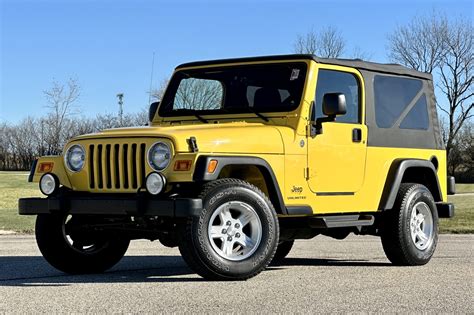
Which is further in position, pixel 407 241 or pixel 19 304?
pixel 407 241

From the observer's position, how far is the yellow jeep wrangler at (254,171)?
25.4ft

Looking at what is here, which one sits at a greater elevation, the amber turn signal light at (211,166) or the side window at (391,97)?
the side window at (391,97)

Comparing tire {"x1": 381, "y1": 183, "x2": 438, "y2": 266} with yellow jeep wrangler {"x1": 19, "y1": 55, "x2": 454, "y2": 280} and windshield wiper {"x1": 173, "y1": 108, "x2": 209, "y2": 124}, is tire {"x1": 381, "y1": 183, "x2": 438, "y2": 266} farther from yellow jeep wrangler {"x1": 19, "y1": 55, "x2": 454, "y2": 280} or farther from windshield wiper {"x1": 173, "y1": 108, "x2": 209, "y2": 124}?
windshield wiper {"x1": 173, "y1": 108, "x2": 209, "y2": 124}

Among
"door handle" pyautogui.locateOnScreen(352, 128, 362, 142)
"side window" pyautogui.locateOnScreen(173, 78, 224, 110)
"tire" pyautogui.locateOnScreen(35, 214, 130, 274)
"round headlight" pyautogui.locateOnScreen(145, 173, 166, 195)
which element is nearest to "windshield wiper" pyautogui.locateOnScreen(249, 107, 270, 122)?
"side window" pyautogui.locateOnScreen(173, 78, 224, 110)

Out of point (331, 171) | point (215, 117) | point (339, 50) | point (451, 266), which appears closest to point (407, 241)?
point (451, 266)

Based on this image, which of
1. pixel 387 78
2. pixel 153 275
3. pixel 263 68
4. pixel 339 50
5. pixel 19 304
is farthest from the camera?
pixel 339 50

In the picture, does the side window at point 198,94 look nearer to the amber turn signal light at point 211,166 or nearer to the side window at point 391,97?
the amber turn signal light at point 211,166

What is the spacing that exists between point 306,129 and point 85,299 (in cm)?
312

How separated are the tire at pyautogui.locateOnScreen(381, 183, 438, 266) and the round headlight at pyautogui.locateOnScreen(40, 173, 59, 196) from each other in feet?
12.6

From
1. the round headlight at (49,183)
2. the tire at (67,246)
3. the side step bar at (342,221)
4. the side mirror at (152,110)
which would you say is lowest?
the tire at (67,246)

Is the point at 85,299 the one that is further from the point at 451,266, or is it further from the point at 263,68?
the point at 451,266

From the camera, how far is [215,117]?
362 inches

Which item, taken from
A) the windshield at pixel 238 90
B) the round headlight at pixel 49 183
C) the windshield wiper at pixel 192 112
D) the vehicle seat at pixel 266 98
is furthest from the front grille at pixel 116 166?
the vehicle seat at pixel 266 98

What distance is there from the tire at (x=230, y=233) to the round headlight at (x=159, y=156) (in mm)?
445
